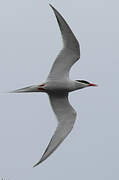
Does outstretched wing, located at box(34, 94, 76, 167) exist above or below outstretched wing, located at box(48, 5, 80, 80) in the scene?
below

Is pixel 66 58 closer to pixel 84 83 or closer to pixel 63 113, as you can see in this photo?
pixel 84 83

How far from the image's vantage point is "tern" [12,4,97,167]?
1146cm

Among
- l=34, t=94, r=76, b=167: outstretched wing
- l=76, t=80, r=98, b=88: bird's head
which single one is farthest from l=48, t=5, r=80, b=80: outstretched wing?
l=34, t=94, r=76, b=167: outstretched wing

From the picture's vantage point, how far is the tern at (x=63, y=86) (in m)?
11.5

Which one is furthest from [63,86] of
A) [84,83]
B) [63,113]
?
[63,113]

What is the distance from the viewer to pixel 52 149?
1110 centimetres

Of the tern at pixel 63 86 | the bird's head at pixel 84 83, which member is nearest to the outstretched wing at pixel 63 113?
the tern at pixel 63 86

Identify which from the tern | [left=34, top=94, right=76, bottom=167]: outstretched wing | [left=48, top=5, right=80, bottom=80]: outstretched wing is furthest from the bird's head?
[left=34, top=94, right=76, bottom=167]: outstretched wing

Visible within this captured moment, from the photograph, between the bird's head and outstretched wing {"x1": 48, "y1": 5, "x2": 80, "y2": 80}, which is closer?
outstretched wing {"x1": 48, "y1": 5, "x2": 80, "y2": 80}

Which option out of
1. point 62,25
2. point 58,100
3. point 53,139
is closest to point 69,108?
point 58,100

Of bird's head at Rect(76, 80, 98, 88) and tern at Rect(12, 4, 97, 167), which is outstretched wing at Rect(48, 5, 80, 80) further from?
bird's head at Rect(76, 80, 98, 88)

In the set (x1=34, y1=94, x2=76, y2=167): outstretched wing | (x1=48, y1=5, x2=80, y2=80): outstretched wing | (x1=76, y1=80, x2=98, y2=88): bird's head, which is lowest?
(x1=34, y1=94, x2=76, y2=167): outstretched wing

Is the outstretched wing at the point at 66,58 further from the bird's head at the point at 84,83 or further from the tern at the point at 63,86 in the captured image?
the bird's head at the point at 84,83

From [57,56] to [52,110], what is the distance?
1.47m
